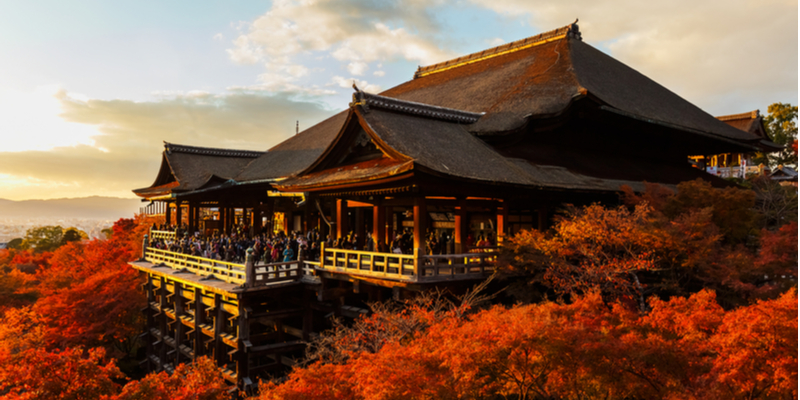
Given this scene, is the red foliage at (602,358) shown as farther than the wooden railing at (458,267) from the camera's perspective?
No

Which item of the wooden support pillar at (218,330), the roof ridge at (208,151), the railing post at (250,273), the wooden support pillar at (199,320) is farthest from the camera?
the roof ridge at (208,151)

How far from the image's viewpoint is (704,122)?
22.9 m

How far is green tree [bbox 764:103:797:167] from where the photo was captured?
29875 millimetres

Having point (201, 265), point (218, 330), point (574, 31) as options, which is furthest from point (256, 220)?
point (574, 31)

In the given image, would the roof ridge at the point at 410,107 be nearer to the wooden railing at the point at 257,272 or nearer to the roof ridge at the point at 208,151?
the wooden railing at the point at 257,272

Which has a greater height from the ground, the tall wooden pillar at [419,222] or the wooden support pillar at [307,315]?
the tall wooden pillar at [419,222]

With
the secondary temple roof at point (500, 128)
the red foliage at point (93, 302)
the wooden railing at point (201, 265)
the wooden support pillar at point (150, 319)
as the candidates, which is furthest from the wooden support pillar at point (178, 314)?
the red foliage at point (93, 302)

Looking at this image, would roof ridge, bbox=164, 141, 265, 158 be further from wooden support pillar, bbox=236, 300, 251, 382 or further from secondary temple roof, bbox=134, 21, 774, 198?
wooden support pillar, bbox=236, 300, 251, 382

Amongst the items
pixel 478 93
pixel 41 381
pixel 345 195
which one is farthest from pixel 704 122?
pixel 41 381

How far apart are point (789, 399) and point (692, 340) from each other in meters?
1.67

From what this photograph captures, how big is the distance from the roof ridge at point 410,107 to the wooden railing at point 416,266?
4.84 m

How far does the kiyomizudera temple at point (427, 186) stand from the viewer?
46.1 feet

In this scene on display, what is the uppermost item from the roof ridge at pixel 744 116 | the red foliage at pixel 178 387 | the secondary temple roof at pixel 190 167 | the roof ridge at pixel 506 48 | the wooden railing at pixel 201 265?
the roof ridge at pixel 506 48

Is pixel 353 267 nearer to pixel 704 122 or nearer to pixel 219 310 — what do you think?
pixel 219 310
